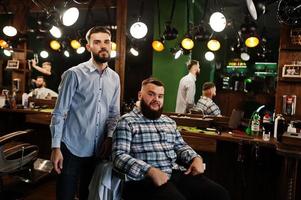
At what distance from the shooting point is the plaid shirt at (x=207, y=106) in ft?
13.1

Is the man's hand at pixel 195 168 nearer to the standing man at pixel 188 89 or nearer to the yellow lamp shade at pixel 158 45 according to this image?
the standing man at pixel 188 89

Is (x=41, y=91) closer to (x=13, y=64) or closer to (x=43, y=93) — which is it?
(x=43, y=93)

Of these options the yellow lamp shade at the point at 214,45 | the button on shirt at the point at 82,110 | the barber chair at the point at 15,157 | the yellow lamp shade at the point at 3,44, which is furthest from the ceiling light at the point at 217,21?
the yellow lamp shade at the point at 3,44

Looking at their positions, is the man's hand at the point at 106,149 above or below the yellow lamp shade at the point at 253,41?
below

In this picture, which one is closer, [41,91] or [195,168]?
[195,168]

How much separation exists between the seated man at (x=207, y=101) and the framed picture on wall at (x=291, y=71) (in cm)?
89

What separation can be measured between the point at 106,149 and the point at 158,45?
2.61 m

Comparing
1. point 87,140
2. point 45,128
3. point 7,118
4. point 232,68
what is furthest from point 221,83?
point 7,118

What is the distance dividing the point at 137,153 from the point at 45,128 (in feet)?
10.1

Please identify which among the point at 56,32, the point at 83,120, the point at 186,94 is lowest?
the point at 83,120

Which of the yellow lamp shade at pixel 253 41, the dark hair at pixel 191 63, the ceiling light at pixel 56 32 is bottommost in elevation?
the dark hair at pixel 191 63

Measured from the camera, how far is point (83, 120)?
2295 mm

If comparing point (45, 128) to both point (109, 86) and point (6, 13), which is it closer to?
point (6, 13)

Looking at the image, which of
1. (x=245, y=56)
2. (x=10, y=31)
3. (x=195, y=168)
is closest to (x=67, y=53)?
(x=10, y=31)
